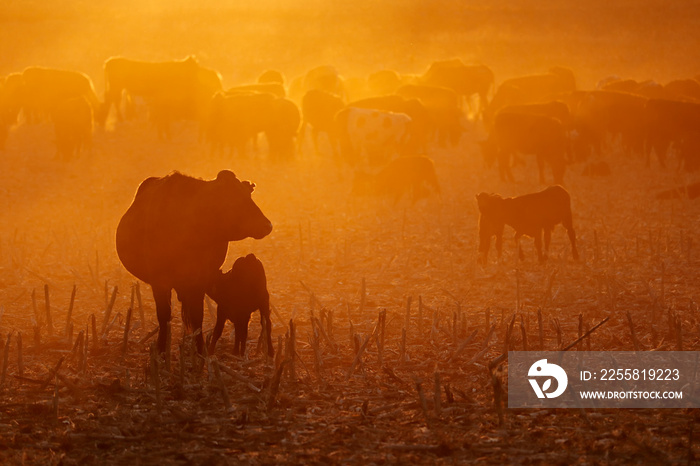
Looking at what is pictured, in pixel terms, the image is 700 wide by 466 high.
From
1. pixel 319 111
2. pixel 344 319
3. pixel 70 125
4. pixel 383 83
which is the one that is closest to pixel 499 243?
pixel 344 319

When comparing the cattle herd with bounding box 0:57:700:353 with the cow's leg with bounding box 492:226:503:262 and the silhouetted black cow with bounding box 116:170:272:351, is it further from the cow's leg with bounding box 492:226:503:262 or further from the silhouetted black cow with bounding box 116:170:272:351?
the silhouetted black cow with bounding box 116:170:272:351

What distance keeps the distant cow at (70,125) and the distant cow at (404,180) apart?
7787 mm

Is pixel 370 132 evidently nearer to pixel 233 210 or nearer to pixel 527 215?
pixel 527 215

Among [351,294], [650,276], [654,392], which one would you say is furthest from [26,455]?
[650,276]

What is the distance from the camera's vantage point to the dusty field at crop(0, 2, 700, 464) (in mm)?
6918

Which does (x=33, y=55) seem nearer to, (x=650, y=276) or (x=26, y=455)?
(x=650, y=276)

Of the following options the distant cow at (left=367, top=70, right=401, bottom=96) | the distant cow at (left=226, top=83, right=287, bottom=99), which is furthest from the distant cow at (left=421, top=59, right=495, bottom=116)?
the distant cow at (left=226, top=83, right=287, bottom=99)

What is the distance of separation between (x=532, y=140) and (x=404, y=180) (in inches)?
150

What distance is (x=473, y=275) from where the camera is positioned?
44.0 feet

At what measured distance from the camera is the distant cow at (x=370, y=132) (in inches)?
1002

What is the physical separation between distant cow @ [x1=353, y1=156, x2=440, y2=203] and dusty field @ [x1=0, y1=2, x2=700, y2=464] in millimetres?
445

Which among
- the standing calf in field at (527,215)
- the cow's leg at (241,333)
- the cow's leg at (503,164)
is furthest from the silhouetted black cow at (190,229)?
the cow's leg at (503,164)

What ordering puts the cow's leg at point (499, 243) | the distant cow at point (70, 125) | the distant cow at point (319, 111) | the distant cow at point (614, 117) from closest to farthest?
1. the cow's leg at point (499, 243)
2. the distant cow at point (70, 125)
3. the distant cow at point (614, 117)
4. the distant cow at point (319, 111)

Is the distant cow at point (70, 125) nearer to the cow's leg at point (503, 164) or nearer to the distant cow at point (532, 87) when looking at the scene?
the cow's leg at point (503, 164)
